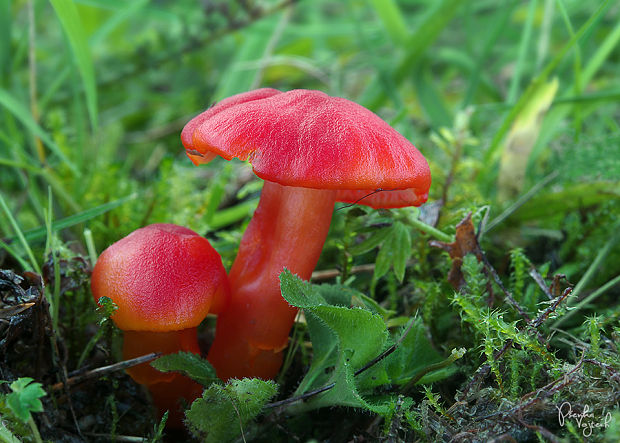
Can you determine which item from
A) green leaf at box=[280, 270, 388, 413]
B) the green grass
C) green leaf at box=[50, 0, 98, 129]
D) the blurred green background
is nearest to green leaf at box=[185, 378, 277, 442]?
the green grass

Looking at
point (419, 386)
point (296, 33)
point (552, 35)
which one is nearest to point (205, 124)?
point (419, 386)

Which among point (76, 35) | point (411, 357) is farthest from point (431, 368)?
point (76, 35)

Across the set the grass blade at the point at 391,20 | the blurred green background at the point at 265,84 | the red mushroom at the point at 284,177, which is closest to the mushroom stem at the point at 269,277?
the red mushroom at the point at 284,177

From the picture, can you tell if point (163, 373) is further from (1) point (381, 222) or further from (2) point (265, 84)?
(2) point (265, 84)

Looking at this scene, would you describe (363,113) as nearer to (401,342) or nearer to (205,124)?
(205,124)

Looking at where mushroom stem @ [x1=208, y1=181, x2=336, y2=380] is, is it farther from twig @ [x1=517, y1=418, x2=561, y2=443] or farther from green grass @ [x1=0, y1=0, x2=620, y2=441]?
twig @ [x1=517, y1=418, x2=561, y2=443]

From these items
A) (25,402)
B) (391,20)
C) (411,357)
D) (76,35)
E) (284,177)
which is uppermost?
(76,35)

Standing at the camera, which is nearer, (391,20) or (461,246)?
(461,246)
